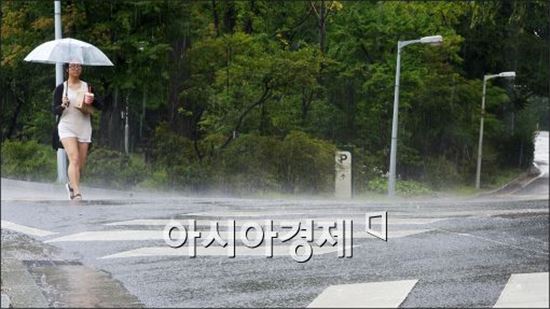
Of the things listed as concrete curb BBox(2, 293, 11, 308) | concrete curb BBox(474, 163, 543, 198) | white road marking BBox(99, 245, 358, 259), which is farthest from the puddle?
concrete curb BBox(474, 163, 543, 198)

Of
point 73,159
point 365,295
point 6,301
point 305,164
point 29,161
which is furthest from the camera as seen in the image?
point 305,164

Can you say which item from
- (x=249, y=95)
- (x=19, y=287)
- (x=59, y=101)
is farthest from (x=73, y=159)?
(x=249, y=95)

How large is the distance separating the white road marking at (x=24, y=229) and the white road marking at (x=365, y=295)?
3.26 m

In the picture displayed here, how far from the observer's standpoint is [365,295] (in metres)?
5.35

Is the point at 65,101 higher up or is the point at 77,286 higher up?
the point at 65,101

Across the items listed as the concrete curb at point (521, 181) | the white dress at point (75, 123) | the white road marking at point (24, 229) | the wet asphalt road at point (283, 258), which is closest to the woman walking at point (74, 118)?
the white dress at point (75, 123)

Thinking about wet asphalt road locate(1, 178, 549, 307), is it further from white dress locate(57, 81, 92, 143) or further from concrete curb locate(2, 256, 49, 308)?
white dress locate(57, 81, 92, 143)

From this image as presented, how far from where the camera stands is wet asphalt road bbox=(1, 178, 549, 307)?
5516mm

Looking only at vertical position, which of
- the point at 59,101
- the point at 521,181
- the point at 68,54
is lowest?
the point at 521,181

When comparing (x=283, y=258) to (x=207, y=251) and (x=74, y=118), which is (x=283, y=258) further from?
(x=74, y=118)

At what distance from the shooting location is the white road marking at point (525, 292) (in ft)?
16.4

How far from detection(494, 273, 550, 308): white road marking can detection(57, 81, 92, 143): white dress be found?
5.01 metres

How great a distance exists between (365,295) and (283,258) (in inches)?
55.9

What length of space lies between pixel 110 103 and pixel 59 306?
15250mm
